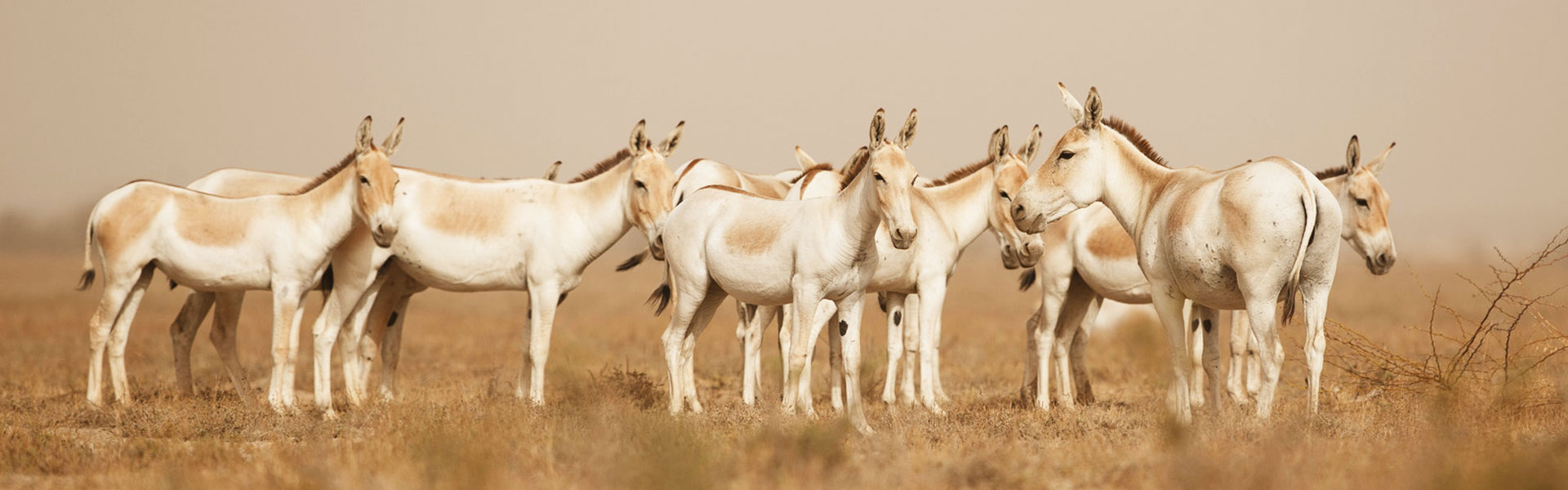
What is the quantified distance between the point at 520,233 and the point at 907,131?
13.7 ft

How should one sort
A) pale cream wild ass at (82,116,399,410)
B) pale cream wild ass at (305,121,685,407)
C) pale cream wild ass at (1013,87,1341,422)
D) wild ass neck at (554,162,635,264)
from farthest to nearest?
wild ass neck at (554,162,635,264) → pale cream wild ass at (305,121,685,407) → pale cream wild ass at (82,116,399,410) → pale cream wild ass at (1013,87,1341,422)

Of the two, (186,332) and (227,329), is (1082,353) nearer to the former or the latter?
(227,329)

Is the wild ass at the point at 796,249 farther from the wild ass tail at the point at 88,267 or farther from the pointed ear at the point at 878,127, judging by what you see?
the wild ass tail at the point at 88,267

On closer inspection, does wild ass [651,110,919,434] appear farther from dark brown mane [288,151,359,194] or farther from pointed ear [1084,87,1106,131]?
dark brown mane [288,151,359,194]

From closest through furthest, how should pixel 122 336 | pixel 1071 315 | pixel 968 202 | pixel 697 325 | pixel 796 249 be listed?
pixel 796 249, pixel 697 325, pixel 122 336, pixel 968 202, pixel 1071 315

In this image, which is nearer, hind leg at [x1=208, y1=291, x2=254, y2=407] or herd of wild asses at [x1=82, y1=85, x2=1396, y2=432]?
herd of wild asses at [x1=82, y1=85, x2=1396, y2=432]

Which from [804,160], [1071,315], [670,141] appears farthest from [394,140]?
[1071,315]

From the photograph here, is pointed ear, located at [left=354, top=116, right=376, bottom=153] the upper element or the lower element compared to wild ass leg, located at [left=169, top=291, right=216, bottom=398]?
upper

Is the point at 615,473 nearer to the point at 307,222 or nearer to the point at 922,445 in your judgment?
the point at 922,445

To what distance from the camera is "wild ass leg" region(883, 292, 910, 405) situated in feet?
36.3

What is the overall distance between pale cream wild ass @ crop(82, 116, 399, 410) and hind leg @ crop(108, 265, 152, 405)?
2 centimetres

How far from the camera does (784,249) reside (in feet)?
30.4

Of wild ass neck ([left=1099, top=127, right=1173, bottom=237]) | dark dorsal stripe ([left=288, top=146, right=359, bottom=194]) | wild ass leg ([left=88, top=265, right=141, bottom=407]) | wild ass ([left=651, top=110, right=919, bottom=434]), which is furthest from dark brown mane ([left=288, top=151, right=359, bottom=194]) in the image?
wild ass neck ([left=1099, top=127, right=1173, bottom=237])

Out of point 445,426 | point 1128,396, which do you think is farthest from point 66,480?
point 1128,396
